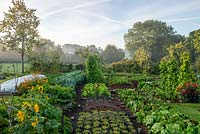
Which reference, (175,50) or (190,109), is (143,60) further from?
(190,109)

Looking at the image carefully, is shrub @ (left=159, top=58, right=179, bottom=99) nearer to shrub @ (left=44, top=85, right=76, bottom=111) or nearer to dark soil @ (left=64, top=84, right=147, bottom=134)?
dark soil @ (left=64, top=84, right=147, bottom=134)

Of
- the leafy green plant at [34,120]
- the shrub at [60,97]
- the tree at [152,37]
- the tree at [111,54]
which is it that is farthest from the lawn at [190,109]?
the tree at [111,54]

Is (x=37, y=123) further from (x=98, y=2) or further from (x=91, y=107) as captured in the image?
(x=98, y=2)

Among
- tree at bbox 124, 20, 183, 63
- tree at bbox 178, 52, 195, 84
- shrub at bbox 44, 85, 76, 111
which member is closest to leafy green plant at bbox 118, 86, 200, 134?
shrub at bbox 44, 85, 76, 111

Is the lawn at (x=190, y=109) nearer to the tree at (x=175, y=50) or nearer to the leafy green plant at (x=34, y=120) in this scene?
the leafy green plant at (x=34, y=120)

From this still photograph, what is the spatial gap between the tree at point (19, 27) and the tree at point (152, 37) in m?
21.6

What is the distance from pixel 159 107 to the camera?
29.1 feet

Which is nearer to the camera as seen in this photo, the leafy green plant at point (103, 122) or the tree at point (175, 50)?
the leafy green plant at point (103, 122)

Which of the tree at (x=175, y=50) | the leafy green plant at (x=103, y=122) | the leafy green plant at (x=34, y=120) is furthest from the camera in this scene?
the tree at (x=175, y=50)

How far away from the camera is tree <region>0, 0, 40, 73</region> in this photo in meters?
26.2

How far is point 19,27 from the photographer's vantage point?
86.1ft

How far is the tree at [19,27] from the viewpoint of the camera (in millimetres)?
26188

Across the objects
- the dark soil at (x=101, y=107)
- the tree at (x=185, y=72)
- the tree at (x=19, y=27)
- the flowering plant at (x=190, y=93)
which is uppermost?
the tree at (x=19, y=27)

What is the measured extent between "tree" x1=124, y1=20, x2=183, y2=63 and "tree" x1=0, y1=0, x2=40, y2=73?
70.9 ft
